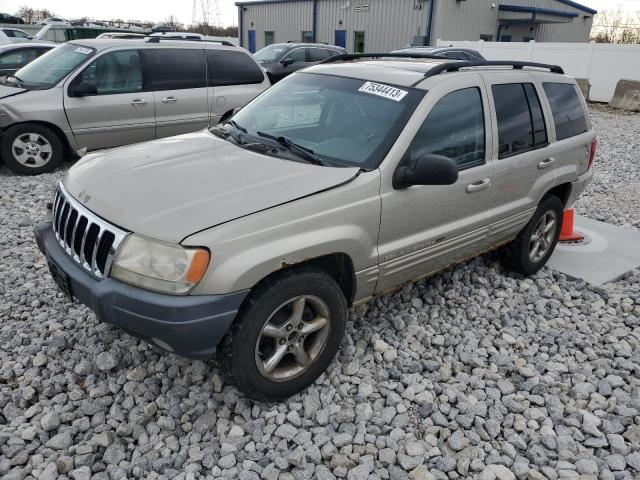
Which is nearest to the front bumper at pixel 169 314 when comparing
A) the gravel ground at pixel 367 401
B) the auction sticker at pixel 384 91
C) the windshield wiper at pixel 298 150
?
the gravel ground at pixel 367 401

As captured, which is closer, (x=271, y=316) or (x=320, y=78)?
(x=271, y=316)

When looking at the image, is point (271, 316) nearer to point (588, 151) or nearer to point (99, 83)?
point (588, 151)

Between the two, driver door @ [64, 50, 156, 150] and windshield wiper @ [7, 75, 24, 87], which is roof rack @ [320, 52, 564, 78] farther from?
windshield wiper @ [7, 75, 24, 87]

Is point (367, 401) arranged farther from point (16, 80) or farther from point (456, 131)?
point (16, 80)

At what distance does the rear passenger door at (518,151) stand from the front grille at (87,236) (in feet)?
8.57

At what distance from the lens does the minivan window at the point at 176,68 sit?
24.5 ft

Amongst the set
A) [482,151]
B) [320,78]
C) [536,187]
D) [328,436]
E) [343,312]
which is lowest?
[328,436]

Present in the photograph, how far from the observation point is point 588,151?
4766mm

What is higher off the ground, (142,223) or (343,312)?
(142,223)

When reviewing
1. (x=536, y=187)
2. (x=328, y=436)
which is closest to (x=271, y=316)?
(x=328, y=436)

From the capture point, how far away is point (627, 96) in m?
15.9

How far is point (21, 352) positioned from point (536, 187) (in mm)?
3906

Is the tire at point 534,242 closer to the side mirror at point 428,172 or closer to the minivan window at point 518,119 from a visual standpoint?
the minivan window at point 518,119

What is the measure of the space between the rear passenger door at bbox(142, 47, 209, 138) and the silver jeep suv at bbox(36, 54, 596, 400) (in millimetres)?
3929
